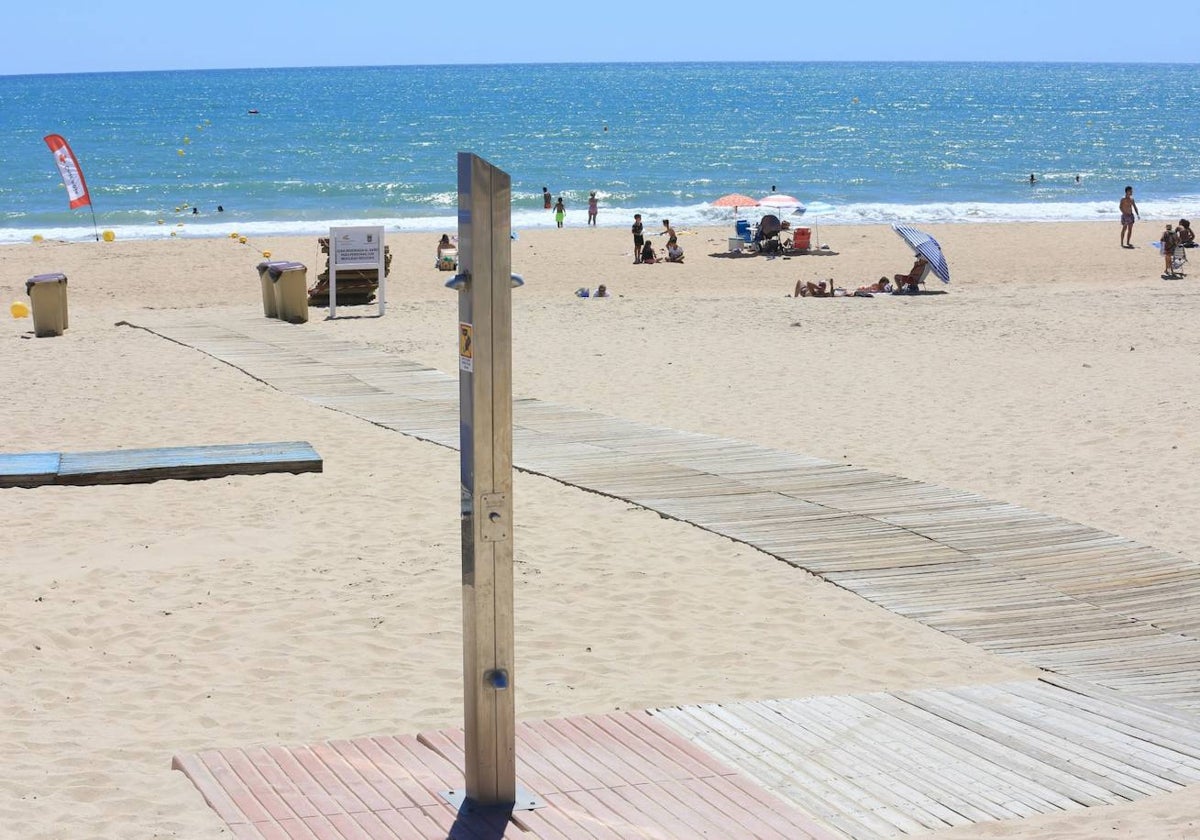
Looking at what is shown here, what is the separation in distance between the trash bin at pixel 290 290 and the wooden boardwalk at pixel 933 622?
17.2ft

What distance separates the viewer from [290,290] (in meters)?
17.1

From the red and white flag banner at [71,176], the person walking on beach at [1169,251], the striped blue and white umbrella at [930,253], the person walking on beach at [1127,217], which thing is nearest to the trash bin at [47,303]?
the striped blue and white umbrella at [930,253]

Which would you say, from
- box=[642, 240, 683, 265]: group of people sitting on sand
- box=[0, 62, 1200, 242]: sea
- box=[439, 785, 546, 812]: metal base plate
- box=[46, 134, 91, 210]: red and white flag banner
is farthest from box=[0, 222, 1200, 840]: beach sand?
box=[0, 62, 1200, 242]: sea

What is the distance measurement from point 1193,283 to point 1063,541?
16.5 m

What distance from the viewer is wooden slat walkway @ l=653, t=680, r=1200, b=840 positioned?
15.6ft

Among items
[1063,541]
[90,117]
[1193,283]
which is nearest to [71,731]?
[1063,541]

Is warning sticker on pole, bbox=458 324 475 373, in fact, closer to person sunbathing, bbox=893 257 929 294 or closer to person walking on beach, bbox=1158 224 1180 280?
person sunbathing, bbox=893 257 929 294

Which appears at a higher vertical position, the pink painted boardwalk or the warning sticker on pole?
the warning sticker on pole

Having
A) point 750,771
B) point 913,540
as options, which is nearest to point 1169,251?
point 913,540

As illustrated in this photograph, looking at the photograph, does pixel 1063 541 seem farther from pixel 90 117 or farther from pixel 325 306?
pixel 90 117

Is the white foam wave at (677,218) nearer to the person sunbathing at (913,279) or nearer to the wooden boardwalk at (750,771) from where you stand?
the person sunbathing at (913,279)

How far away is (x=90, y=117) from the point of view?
97062 millimetres

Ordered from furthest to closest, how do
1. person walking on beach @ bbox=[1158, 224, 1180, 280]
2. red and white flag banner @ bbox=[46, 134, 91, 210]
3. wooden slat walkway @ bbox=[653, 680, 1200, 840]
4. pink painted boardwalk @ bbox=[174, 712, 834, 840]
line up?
red and white flag banner @ bbox=[46, 134, 91, 210] < person walking on beach @ bbox=[1158, 224, 1180, 280] < wooden slat walkway @ bbox=[653, 680, 1200, 840] < pink painted boardwalk @ bbox=[174, 712, 834, 840]

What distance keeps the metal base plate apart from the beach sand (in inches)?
29.1
